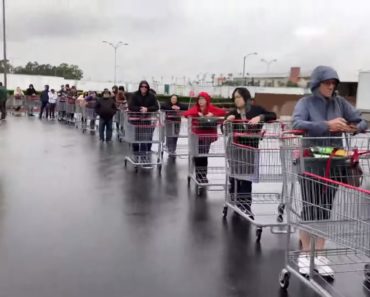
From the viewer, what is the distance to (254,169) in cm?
561

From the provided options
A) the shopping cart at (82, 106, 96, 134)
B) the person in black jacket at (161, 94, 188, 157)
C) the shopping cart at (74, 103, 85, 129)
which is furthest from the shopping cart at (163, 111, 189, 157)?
the shopping cart at (74, 103, 85, 129)

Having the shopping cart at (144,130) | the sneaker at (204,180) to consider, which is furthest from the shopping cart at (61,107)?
the sneaker at (204,180)

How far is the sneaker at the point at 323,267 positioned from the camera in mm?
4070

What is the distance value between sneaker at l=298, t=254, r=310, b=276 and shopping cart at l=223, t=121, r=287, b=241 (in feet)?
2.75

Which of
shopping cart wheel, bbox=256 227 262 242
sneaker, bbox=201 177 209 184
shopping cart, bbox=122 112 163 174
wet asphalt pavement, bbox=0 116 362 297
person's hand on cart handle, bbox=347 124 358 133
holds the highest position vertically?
person's hand on cart handle, bbox=347 124 358 133

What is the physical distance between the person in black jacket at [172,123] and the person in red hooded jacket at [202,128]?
2498mm

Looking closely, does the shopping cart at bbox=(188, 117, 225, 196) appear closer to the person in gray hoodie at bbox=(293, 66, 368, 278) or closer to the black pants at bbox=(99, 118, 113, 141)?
the person in gray hoodie at bbox=(293, 66, 368, 278)

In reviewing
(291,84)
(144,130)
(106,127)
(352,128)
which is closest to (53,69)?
(291,84)

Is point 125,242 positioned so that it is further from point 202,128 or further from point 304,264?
point 202,128

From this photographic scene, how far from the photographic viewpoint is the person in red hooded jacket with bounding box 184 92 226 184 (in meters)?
7.62

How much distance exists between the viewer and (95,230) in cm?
550

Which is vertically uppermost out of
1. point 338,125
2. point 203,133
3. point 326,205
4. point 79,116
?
point 338,125

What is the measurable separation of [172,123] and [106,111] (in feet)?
15.8

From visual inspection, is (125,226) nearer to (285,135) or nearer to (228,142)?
(228,142)
